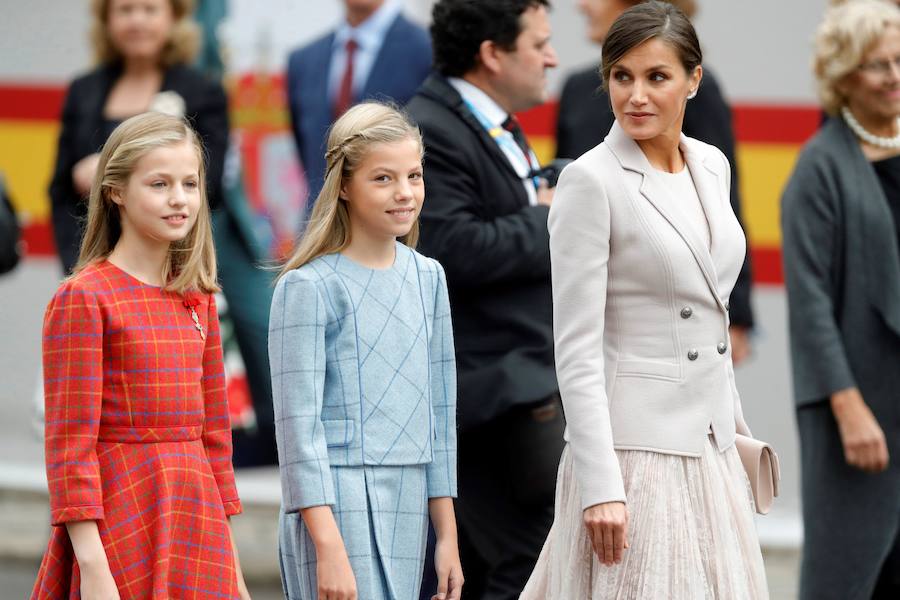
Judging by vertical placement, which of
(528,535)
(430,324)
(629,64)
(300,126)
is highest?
(300,126)

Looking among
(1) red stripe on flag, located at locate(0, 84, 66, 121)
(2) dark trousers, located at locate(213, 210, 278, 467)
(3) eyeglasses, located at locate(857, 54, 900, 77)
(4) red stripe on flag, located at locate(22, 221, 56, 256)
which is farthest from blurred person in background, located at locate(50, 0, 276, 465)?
(3) eyeglasses, located at locate(857, 54, 900, 77)

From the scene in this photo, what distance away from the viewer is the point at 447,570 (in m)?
3.53

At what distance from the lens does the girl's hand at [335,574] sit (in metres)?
3.33

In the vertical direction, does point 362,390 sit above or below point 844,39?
below

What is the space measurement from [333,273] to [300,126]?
3.07 m

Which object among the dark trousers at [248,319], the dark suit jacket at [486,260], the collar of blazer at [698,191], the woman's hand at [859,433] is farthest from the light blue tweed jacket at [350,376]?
the dark trousers at [248,319]

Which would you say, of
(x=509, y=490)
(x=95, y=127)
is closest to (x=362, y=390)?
(x=509, y=490)

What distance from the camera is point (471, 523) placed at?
14.5 feet

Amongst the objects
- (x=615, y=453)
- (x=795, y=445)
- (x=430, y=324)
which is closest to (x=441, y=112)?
(x=430, y=324)

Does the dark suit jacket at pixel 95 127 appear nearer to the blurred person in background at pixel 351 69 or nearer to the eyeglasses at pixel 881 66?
the blurred person in background at pixel 351 69

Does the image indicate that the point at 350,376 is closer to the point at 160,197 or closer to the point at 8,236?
the point at 160,197

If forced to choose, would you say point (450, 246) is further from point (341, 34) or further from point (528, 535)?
point (341, 34)

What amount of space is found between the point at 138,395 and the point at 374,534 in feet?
1.81

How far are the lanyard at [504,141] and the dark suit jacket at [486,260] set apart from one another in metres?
0.03
